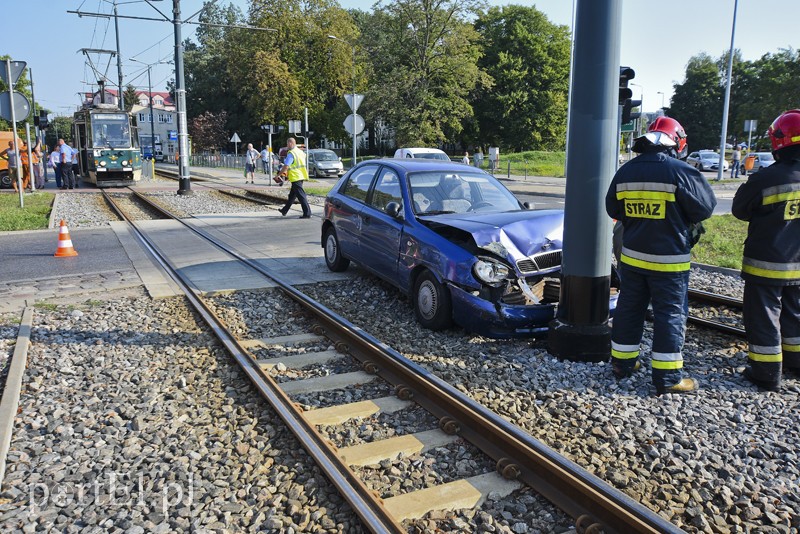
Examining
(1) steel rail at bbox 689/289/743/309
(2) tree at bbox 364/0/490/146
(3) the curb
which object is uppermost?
(2) tree at bbox 364/0/490/146

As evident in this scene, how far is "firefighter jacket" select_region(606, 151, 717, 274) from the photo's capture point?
4.77m

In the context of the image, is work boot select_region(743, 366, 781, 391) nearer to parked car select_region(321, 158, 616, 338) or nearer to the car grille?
parked car select_region(321, 158, 616, 338)

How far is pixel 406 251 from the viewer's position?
686 centimetres

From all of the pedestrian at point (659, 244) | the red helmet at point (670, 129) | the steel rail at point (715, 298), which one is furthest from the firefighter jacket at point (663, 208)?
the steel rail at point (715, 298)

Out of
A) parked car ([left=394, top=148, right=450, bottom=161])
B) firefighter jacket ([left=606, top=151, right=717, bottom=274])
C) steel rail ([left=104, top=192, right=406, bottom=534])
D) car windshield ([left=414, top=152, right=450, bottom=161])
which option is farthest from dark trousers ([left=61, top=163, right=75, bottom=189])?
firefighter jacket ([left=606, top=151, right=717, bottom=274])

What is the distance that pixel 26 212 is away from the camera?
1672 cm

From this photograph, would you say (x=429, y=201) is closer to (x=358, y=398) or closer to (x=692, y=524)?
(x=358, y=398)

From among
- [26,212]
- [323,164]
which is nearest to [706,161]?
[323,164]

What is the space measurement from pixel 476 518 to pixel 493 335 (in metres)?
2.67

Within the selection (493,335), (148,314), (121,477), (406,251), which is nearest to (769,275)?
(493,335)

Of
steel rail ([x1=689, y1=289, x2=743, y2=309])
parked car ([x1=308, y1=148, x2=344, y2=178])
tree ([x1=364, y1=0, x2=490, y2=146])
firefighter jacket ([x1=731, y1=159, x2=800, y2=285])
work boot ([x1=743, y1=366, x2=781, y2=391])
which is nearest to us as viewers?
firefighter jacket ([x1=731, y1=159, x2=800, y2=285])

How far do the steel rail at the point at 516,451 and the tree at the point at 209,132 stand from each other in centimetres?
7279

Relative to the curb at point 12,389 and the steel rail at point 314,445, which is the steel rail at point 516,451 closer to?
the steel rail at point 314,445

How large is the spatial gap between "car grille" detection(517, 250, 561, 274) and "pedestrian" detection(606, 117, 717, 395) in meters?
1.12
